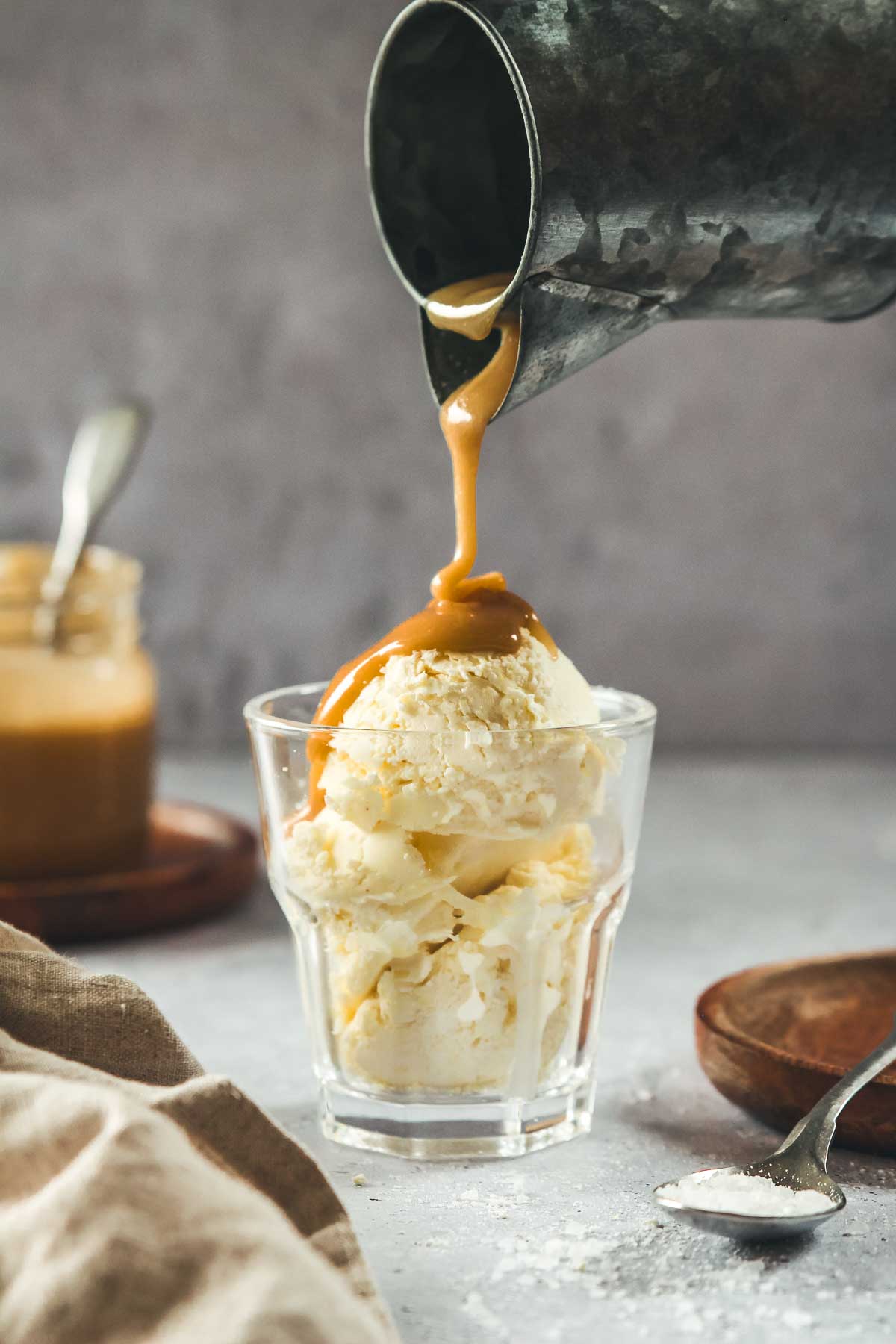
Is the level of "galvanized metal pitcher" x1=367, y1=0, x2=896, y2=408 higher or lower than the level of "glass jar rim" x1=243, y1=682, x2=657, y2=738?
higher

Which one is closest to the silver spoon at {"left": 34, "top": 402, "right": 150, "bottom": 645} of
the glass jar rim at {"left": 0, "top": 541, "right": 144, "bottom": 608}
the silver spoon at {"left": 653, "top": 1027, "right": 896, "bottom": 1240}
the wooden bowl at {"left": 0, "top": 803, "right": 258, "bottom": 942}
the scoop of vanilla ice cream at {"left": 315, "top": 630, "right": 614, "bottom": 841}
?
the glass jar rim at {"left": 0, "top": 541, "right": 144, "bottom": 608}

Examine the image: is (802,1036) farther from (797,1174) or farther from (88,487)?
(88,487)

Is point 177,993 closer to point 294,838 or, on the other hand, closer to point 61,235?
point 294,838

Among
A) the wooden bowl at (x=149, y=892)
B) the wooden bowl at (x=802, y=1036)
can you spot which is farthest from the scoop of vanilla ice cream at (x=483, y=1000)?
the wooden bowl at (x=149, y=892)

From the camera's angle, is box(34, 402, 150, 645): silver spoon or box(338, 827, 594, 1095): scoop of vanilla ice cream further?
box(34, 402, 150, 645): silver spoon

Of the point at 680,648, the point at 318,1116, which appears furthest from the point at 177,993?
the point at 680,648

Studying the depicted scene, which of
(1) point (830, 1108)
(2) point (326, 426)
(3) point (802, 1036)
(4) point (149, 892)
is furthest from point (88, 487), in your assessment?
(1) point (830, 1108)

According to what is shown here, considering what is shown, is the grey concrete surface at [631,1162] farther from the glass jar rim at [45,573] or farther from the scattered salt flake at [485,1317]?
the glass jar rim at [45,573]

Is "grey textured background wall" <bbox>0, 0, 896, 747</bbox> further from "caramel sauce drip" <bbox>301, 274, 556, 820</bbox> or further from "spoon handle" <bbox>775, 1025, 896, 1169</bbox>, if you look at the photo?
"spoon handle" <bbox>775, 1025, 896, 1169</bbox>
